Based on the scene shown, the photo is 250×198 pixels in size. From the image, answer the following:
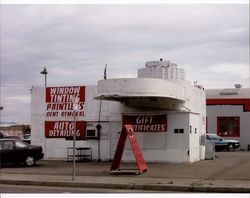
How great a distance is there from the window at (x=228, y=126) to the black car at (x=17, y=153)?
2824cm

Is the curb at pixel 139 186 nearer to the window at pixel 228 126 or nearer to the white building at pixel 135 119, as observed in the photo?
the white building at pixel 135 119

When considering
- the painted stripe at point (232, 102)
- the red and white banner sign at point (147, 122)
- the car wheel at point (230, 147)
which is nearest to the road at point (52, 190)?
the red and white banner sign at point (147, 122)

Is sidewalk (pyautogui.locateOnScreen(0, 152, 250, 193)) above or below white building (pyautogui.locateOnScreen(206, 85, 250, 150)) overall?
below

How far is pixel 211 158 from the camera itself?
29516 millimetres

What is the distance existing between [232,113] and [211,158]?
68.5 ft

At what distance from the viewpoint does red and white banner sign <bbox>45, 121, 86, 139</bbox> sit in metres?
28.2

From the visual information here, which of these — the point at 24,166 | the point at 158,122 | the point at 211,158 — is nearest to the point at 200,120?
the point at 211,158

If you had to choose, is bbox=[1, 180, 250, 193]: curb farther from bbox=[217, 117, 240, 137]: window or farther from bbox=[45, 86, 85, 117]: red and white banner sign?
bbox=[217, 117, 240, 137]: window

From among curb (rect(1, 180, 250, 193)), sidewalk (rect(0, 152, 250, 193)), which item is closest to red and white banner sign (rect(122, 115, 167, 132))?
sidewalk (rect(0, 152, 250, 193))

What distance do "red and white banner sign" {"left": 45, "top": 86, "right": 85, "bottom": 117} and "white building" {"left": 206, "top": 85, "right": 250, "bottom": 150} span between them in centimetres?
2420

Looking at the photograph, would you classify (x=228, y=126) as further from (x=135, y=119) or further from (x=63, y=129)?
(x=63, y=129)

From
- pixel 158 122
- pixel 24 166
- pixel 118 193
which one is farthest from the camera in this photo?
pixel 158 122

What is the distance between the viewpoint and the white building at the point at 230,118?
160ft

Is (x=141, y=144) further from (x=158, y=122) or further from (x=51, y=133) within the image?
(x=51, y=133)
